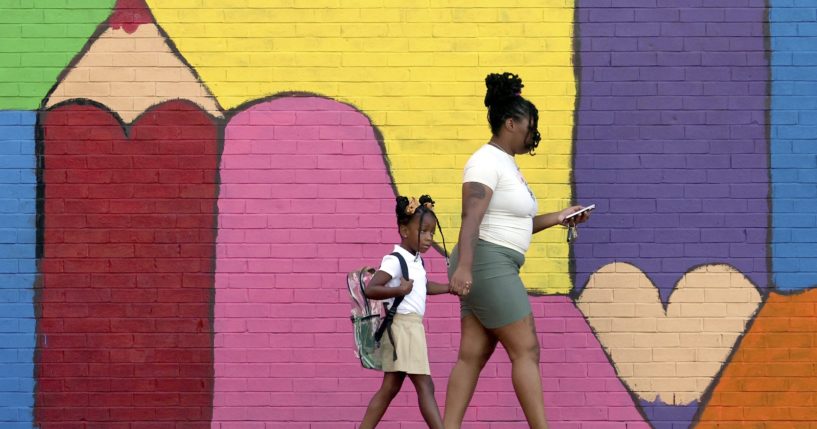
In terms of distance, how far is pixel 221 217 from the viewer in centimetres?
708

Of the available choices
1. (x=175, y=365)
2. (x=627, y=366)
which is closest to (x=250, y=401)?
(x=175, y=365)

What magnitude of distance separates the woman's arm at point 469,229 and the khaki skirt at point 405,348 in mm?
752

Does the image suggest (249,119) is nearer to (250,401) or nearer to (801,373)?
(250,401)

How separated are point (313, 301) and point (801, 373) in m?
2.88

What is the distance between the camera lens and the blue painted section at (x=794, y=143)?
23.0ft

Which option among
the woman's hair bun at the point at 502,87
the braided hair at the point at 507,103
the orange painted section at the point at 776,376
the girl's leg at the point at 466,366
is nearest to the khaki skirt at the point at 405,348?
the girl's leg at the point at 466,366

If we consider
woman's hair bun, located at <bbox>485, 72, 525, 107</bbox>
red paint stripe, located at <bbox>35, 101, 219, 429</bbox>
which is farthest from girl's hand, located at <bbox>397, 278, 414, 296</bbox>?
red paint stripe, located at <bbox>35, 101, 219, 429</bbox>

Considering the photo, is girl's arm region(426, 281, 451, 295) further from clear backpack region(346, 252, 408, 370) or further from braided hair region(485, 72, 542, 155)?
braided hair region(485, 72, 542, 155)

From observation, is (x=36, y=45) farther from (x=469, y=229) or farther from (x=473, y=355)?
(x=473, y=355)

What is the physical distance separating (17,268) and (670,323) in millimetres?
3845

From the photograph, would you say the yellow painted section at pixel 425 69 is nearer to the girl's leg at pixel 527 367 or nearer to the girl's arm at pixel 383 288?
the girl's arm at pixel 383 288

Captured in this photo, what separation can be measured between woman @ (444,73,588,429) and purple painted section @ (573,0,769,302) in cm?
121

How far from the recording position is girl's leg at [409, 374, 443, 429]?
6195 mm

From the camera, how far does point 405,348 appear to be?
6191 mm
